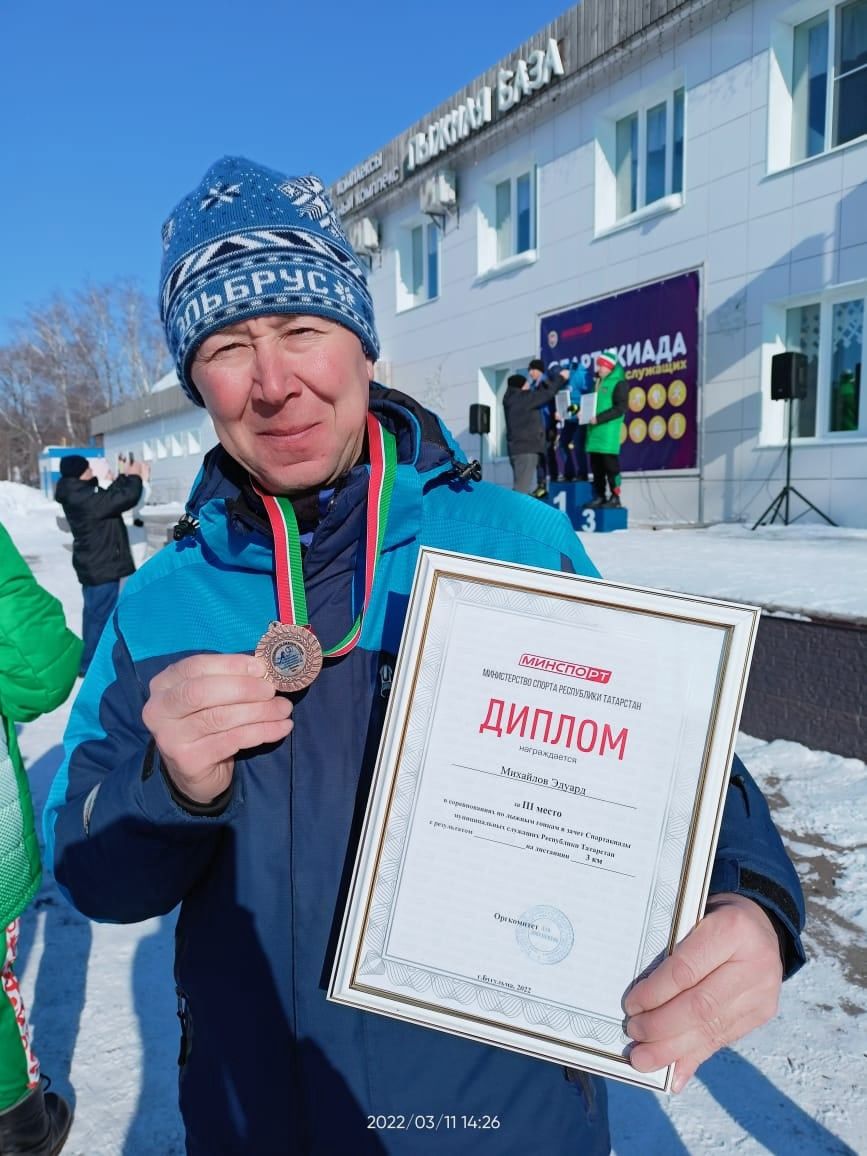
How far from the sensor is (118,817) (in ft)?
3.10

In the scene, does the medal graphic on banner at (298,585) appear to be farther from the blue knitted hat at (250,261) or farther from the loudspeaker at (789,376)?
the loudspeaker at (789,376)

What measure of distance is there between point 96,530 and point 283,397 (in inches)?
237

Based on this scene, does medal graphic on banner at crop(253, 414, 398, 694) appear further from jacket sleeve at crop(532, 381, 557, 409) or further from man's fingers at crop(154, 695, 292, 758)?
jacket sleeve at crop(532, 381, 557, 409)

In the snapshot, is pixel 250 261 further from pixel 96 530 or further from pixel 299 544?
pixel 96 530

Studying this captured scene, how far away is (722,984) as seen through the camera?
790 mm

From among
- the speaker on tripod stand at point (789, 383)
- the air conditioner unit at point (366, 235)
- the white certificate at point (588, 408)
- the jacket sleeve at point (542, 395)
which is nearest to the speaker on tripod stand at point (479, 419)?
the white certificate at point (588, 408)

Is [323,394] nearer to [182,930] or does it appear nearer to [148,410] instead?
[182,930]

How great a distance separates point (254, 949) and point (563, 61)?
12674 mm

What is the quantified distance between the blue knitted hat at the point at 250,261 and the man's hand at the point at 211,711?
0.54 meters

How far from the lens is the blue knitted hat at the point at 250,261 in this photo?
1103 mm

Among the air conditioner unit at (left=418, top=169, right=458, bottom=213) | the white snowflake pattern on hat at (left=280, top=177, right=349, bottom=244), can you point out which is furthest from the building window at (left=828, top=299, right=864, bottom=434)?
the white snowflake pattern on hat at (left=280, top=177, right=349, bottom=244)

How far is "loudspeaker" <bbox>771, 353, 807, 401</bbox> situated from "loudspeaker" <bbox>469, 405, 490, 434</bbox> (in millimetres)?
5594

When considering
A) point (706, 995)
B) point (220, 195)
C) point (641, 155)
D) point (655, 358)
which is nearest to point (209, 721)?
point (706, 995)

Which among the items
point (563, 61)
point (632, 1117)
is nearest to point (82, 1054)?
point (632, 1117)
